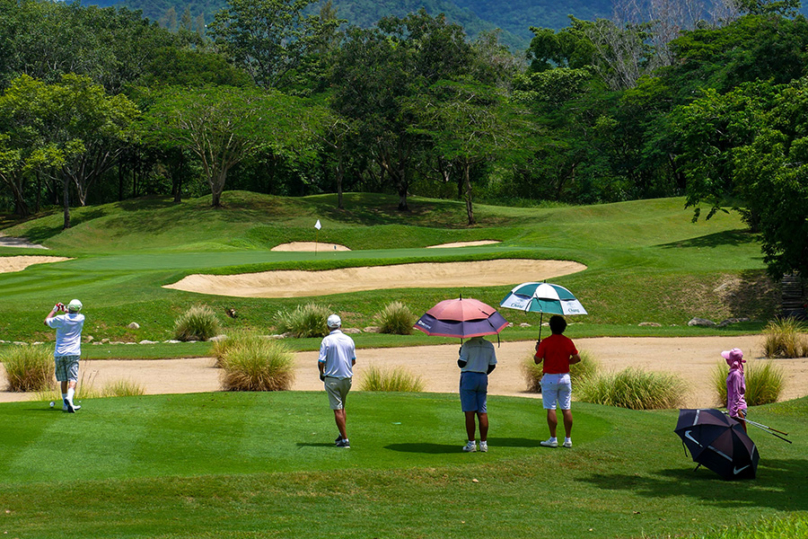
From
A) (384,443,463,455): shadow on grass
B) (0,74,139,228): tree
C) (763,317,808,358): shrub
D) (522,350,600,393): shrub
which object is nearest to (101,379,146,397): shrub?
(384,443,463,455): shadow on grass

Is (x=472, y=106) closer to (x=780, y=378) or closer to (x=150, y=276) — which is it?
(x=150, y=276)

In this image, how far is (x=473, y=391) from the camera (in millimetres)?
11234

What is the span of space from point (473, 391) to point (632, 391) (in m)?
7.56

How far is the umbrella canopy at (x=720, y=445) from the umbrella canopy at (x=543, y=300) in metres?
2.50

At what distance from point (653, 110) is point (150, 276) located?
51294 millimetres

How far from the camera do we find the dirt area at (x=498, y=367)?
18.8m

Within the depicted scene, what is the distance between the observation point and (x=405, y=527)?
8.45 metres

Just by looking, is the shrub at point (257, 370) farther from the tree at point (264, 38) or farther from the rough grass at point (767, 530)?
the tree at point (264, 38)

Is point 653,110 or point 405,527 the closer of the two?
point 405,527

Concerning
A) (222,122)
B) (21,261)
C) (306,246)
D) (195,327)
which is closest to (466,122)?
(306,246)

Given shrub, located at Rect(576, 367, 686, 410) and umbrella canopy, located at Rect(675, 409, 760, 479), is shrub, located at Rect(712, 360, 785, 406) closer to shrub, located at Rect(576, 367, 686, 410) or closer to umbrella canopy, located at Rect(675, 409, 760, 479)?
shrub, located at Rect(576, 367, 686, 410)

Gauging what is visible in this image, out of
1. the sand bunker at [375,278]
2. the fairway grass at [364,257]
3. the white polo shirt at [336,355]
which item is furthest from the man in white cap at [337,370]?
the sand bunker at [375,278]

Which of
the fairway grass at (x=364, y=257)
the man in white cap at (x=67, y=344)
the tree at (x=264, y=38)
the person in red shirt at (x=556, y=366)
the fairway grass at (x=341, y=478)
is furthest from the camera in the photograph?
the tree at (x=264, y=38)

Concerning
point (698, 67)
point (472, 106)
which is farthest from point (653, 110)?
point (472, 106)
